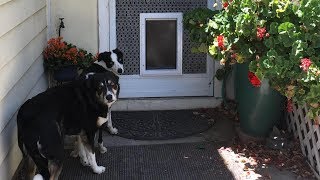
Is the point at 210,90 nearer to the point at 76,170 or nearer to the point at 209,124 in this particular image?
the point at 209,124

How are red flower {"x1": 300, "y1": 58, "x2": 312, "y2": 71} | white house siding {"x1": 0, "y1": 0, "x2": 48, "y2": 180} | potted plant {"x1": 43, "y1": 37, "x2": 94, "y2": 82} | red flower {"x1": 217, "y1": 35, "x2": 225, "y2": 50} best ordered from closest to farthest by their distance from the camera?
red flower {"x1": 300, "y1": 58, "x2": 312, "y2": 71}, white house siding {"x1": 0, "y1": 0, "x2": 48, "y2": 180}, red flower {"x1": 217, "y1": 35, "x2": 225, "y2": 50}, potted plant {"x1": 43, "y1": 37, "x2": 94, "y2": 82}

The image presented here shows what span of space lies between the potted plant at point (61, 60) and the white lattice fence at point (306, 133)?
2259 millimetres

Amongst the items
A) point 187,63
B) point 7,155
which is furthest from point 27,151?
point 187,63

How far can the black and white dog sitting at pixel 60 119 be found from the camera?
3.16m

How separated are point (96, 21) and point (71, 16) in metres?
0.28

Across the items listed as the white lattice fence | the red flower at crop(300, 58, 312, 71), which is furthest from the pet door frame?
the red flower at crop(300, 58, 312, 71)

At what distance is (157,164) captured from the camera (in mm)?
4016

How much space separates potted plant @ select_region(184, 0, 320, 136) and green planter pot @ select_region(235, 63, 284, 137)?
27cm

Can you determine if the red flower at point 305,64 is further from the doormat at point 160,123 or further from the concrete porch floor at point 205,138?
the doormat at point 160,123

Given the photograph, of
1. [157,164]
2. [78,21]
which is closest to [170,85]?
[78,21]

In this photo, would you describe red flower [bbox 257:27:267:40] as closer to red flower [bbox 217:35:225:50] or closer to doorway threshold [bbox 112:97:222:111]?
red flower [bbox 217:35:225:50]

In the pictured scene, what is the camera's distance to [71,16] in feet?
16.6

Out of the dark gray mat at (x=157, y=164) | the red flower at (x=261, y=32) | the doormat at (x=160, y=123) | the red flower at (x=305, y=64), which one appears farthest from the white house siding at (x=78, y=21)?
the red flower at (x=305, y=64)

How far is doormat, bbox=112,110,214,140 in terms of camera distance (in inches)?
184
